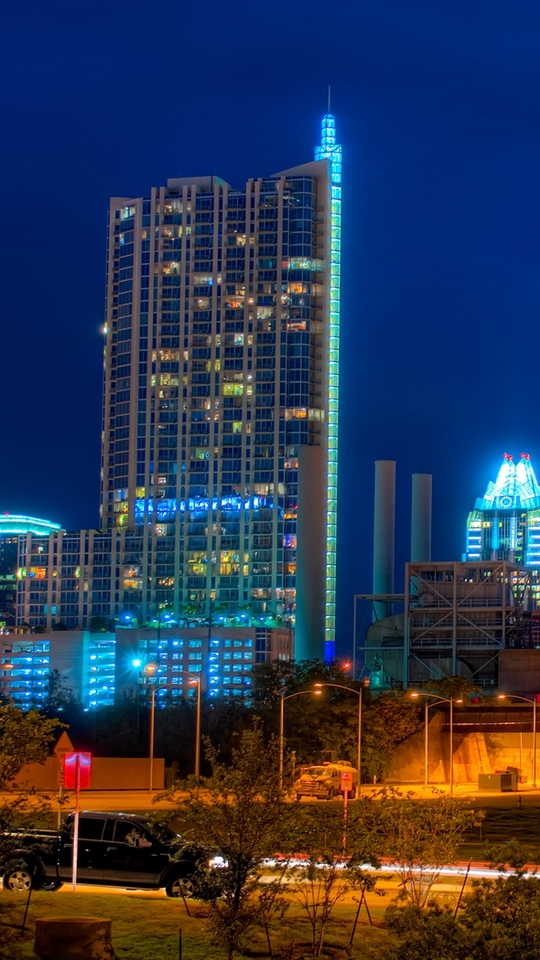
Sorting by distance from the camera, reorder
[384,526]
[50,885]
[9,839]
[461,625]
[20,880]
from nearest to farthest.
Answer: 1. [9,839]
2. [20,880]
3. [50,885]
4. [461,625]
5. [384,526]

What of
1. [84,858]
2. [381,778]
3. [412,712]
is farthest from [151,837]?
[412,712]

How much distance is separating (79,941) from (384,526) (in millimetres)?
149251

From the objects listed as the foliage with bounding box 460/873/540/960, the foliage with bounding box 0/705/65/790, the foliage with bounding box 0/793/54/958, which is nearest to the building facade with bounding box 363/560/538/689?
the foliage with bounding box 0/793/54/958

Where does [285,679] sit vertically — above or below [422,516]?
below

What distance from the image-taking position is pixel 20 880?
35.5 metres

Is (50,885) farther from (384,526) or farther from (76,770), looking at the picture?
(384,526)

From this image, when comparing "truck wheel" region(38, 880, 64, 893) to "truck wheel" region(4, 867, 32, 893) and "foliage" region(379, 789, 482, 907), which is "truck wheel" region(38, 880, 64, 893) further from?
"foliage" region(379, 789, 482, 907)

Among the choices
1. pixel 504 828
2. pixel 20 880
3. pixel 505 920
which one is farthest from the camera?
pixel 504 828

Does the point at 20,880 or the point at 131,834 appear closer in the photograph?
the point at 20,880

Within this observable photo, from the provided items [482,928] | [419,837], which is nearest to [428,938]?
[482,928]

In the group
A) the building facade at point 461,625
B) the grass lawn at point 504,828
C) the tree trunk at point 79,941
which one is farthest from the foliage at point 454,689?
the tree trunk at point 79,941

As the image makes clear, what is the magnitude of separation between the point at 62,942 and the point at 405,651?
420 feet

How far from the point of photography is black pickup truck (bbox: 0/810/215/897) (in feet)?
116

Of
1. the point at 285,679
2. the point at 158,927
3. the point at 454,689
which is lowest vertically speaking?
the point at 158,927
